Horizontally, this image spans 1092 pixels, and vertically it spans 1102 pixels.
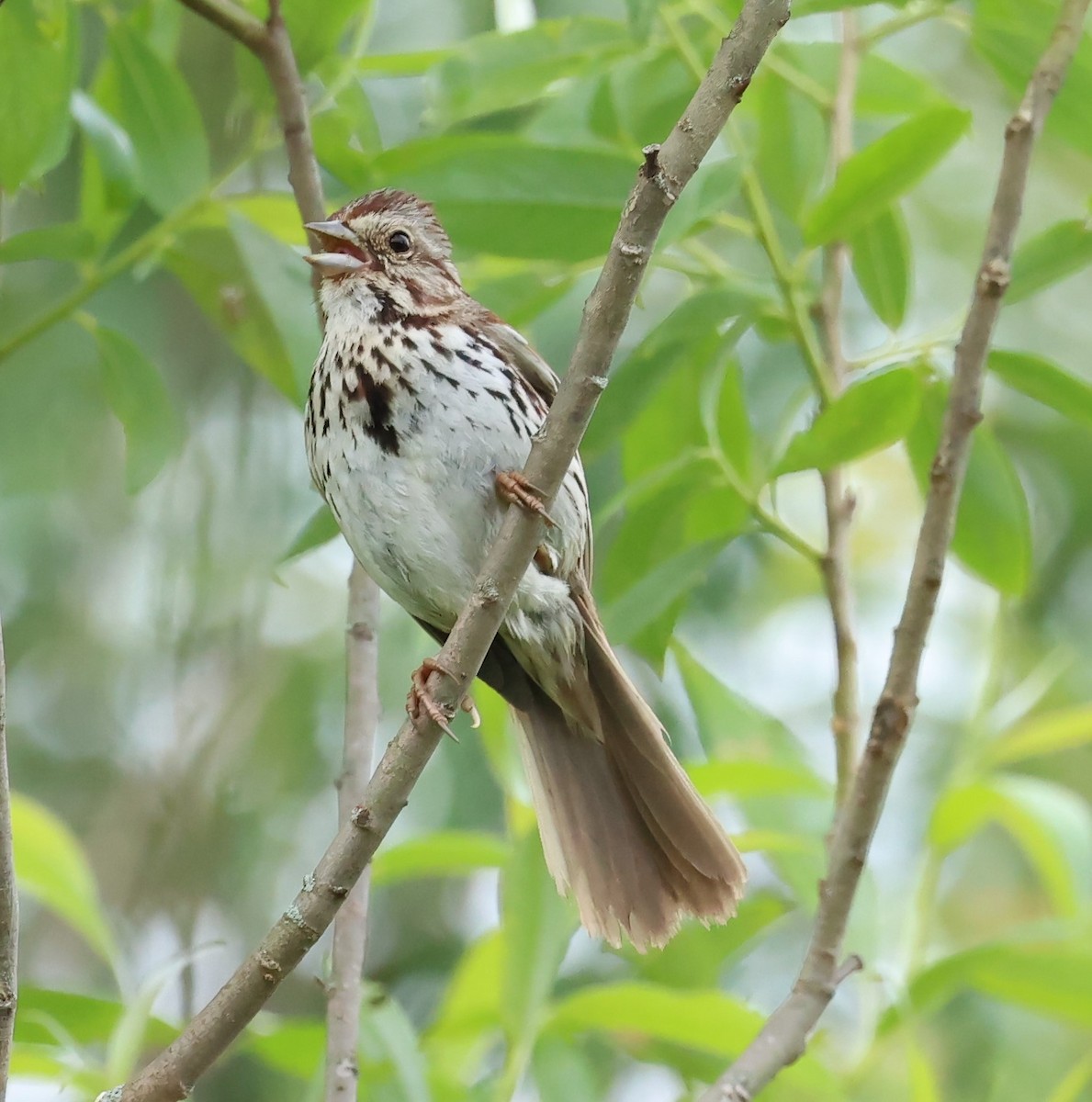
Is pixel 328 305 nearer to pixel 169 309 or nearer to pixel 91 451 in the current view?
pixel 169 309

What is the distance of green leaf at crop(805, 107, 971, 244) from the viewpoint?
261 cm

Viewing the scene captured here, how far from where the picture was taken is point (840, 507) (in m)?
2.99

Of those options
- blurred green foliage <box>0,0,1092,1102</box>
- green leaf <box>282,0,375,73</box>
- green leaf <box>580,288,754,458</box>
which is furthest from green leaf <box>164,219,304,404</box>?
green leaf <box>580,288,754,458</box>

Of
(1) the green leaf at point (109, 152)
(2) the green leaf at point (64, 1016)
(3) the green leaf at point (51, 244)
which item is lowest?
(2) the green leaf at point (64, 1016)

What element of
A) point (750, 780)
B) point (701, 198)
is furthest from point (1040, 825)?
point (701, 198)

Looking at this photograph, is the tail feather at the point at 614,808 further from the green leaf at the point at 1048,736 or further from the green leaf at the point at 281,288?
the green leaf at the point at 1048,736

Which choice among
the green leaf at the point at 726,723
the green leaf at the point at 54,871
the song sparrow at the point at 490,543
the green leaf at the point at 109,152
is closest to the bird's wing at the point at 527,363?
the song sparrow at the point at 490,543

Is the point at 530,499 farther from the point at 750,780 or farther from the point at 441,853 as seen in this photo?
the point at 441,853

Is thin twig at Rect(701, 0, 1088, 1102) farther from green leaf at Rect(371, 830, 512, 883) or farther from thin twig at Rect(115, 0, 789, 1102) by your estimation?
green leaf at Rect(371, 830, 512, 883)

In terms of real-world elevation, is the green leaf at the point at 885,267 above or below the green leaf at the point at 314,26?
below

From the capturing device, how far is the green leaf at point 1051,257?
2656 millimetres

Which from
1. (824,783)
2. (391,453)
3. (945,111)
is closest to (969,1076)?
(824,783)

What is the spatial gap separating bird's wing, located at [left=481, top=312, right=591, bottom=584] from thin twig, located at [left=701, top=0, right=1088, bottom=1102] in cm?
93

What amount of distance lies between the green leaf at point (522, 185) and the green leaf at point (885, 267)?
452mm
